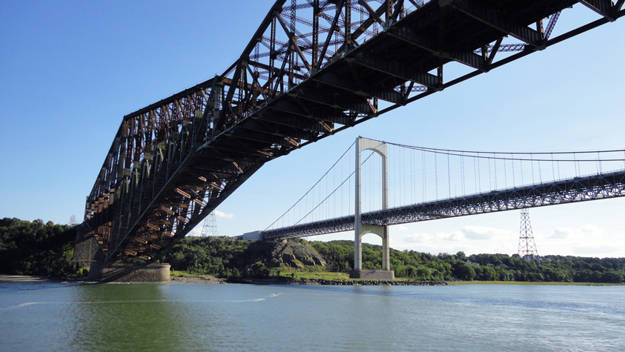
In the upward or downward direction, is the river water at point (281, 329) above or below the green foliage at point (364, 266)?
below

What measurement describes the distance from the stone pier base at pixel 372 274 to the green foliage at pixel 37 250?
49.3 m

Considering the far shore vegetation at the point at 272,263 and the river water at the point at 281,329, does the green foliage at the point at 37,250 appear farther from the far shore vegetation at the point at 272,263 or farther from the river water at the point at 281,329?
the river water at the point at 281,329

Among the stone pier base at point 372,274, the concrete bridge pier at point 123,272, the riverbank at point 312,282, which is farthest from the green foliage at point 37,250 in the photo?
the stone pier base at point 372,274

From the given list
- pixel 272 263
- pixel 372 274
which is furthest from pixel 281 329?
pixel 272 263

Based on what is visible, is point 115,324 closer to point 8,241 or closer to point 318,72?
point 318,72

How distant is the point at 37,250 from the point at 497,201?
80772 mm

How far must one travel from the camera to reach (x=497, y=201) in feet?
244

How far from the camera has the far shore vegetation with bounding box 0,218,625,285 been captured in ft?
271

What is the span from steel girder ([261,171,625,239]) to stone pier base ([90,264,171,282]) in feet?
139

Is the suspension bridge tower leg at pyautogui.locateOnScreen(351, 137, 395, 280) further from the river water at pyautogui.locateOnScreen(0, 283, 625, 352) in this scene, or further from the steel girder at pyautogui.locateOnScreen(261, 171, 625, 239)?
the river water at pyautogui.locateOnScreen(0, 283, 625, 352)

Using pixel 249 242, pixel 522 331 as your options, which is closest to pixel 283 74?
pixel 522 331

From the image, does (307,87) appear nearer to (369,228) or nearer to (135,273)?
(135,273)

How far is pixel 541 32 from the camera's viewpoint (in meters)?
15.8

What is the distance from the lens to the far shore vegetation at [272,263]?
82.5 meters
